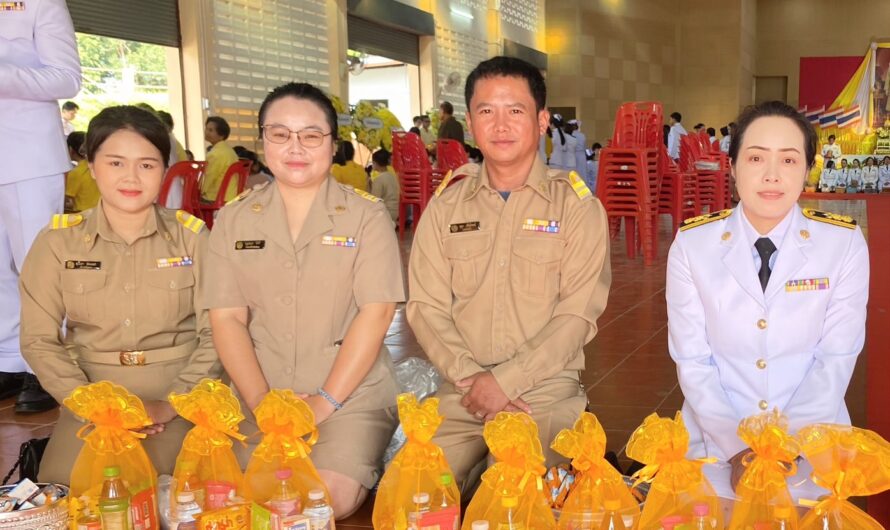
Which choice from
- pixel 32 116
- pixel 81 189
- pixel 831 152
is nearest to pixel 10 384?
pixel 32 116

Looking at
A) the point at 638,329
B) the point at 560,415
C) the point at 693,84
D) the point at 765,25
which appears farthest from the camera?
the point at 765,25

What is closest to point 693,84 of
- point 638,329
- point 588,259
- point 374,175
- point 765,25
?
point 765,25

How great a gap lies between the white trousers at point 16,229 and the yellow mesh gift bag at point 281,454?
1.56 meters

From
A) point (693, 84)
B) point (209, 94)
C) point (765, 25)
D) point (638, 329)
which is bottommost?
point (638, 329)

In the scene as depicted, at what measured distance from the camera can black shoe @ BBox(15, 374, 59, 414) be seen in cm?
315

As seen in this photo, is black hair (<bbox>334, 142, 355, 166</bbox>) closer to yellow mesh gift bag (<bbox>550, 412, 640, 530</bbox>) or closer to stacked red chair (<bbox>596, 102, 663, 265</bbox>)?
stacked red chair (<bbox>596, 102, 663, 265</bbox>)

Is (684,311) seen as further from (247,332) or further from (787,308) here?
(247,332)

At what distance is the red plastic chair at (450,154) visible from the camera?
31.4 feet

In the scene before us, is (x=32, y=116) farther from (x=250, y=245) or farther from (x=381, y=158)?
(x=381, y=158)

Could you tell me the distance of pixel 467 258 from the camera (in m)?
2.36

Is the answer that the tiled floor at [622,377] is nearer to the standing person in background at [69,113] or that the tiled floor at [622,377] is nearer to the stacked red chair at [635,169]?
the stacked red chair at [635,169]

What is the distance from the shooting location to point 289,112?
7.43 feet

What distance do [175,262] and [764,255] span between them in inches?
61.0

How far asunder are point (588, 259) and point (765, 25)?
81.3ft
